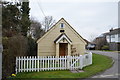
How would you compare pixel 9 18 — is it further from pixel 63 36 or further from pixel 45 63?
pixel 63 36

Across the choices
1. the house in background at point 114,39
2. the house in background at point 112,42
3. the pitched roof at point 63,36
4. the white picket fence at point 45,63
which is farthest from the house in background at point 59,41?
the house in background at point 112,42

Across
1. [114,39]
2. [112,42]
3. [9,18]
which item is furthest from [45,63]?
[114,39]

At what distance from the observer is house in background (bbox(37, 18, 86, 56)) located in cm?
1781

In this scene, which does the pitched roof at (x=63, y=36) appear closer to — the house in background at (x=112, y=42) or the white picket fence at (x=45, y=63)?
the white picket fence at (x=45, y=63)

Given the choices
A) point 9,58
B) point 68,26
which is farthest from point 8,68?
point 68,26

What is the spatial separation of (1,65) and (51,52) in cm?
1079

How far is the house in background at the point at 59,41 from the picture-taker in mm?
17812

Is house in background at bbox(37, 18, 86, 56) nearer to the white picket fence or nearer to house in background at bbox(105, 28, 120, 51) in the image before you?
the white picket fence

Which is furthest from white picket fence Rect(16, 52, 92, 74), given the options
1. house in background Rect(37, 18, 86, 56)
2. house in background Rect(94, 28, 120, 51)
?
house in background Rect(94, 28, 120, 51)

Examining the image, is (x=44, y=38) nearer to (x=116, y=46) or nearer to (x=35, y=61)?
(x=35, y=61)

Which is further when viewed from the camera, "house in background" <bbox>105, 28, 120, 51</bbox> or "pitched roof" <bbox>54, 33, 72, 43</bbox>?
"house in background" <bbox>105, 28, 120, 51</bbox>

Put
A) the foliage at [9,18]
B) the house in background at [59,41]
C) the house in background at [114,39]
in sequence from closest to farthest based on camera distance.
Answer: the foliage at [9,18] → the house in background at [59,41] → the house in background at [114,39]

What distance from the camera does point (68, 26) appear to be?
18.9 meters

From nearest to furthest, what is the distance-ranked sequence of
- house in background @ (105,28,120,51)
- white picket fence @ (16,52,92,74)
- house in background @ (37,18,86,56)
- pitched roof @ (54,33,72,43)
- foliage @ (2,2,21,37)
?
white picket fence @ (16,52,92,74), foliage @ (2,2,21,37), pitched roof @ (54,33,72,43), house in background @ (37,18,86,56), house in background @ (105,28,120,51)
